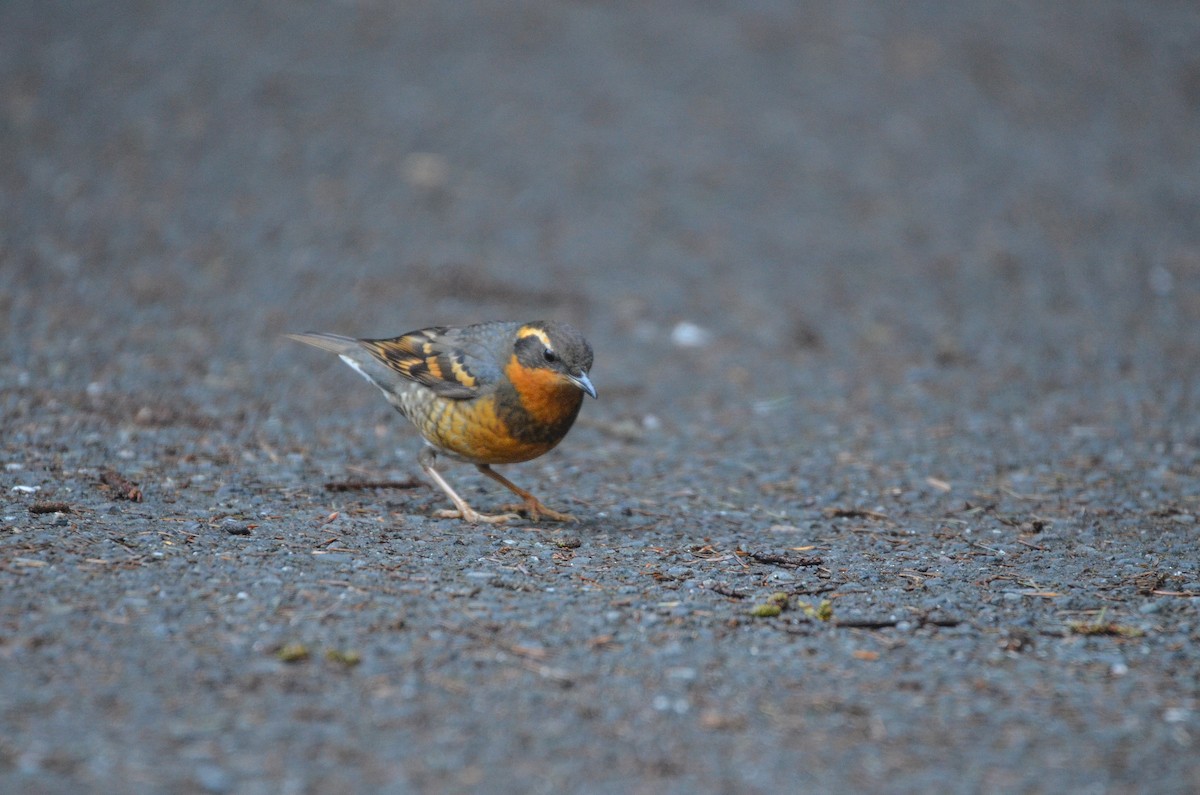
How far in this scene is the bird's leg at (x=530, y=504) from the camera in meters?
6.66

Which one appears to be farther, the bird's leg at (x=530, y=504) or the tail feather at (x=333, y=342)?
the tail feather at (x=333, y=342)

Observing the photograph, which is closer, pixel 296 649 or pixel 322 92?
pixel 296 649

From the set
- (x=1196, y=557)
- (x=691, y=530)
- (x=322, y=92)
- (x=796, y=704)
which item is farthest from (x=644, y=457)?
(x=322, y=92)

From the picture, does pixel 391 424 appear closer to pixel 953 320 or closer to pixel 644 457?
pixel 644 457

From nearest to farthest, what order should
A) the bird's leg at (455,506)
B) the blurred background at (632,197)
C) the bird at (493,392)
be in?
the bird at (493,392) < the bird's leg at (455,506) < the blurred background at (632,197)

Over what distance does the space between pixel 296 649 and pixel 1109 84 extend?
14475 millimetres

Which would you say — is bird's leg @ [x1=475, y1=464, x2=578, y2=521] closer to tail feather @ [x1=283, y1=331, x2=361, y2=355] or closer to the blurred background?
tail feather @ [x1=283, y1=331, x2=361, y2=355]

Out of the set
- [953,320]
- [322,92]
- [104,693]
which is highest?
[322,92]

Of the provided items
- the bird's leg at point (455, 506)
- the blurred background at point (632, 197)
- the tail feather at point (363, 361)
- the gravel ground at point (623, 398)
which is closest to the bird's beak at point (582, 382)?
the gravel ground at point (623, 398)

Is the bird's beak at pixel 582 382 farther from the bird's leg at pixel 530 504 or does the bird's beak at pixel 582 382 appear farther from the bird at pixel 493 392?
the bird's leg at pixel 530 504

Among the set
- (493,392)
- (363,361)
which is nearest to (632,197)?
(363,361)

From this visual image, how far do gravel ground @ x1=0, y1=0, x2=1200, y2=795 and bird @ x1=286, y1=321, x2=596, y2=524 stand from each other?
386 millimetres

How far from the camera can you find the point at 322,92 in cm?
1354

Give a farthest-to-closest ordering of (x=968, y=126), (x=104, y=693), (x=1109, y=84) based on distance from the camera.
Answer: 1. (x=1109, y=84)
2. (x=968, y=126)
3. (x=104, y=693)
